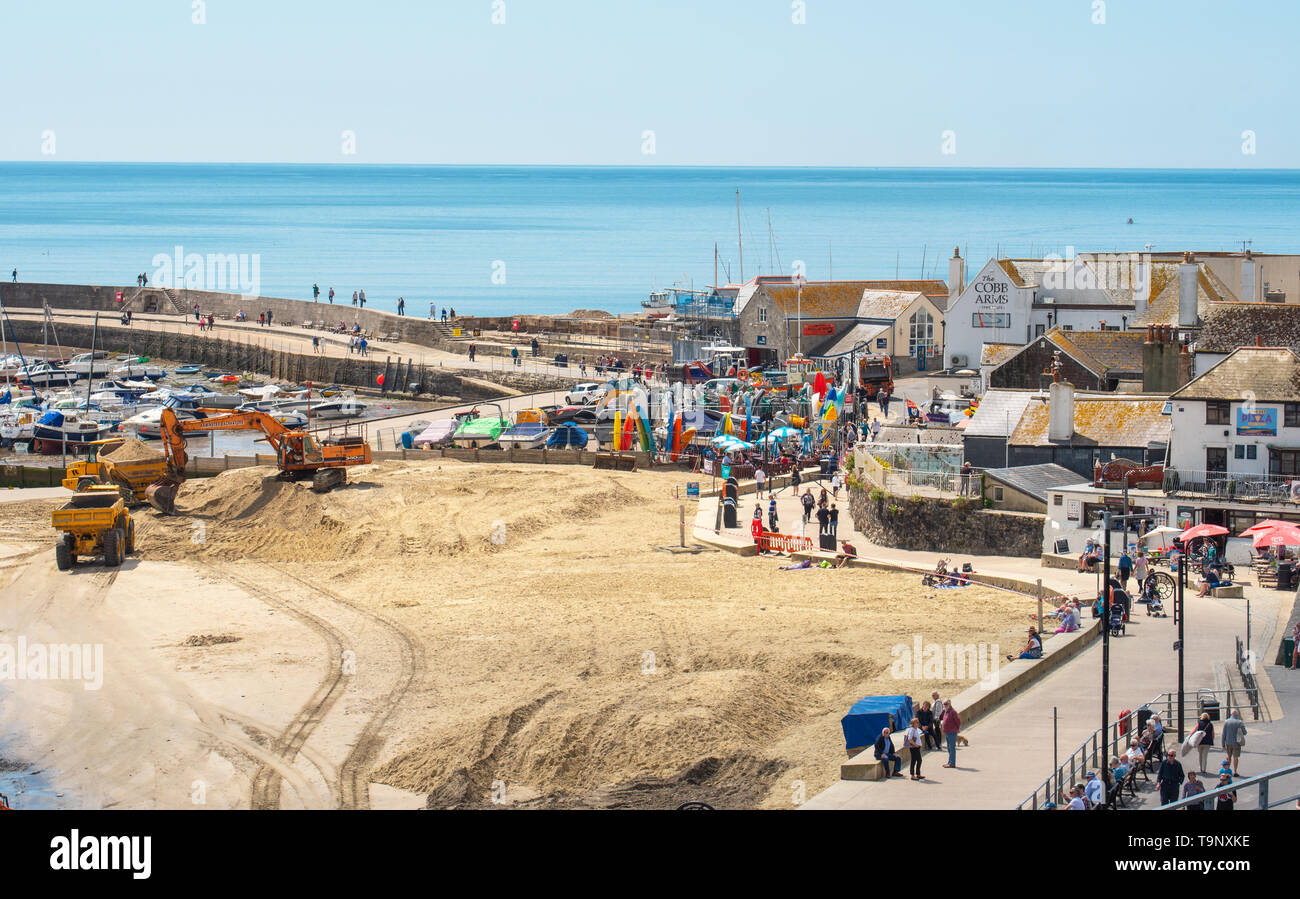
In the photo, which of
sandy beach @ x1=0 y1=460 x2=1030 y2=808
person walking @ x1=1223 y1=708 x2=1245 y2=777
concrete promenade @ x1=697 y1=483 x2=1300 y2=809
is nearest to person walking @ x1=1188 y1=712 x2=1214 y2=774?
person walking @ x1=1223 y1=708 x2=1245 y2=777

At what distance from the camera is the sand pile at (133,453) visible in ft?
162

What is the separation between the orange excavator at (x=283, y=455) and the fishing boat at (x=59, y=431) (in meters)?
14.7

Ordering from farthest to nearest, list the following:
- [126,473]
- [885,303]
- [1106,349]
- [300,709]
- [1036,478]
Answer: [885,303] < [1106,349] < [126,473] < [1036,478] < [300,709]

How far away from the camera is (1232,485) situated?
35.8 m

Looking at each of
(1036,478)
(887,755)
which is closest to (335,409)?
(1036,478)

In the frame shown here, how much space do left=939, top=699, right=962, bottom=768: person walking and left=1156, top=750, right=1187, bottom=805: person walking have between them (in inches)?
131

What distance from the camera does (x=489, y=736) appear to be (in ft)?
81.7

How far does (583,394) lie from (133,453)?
73.3ft

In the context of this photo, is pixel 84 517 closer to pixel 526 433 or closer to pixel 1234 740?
pixel 526 433
